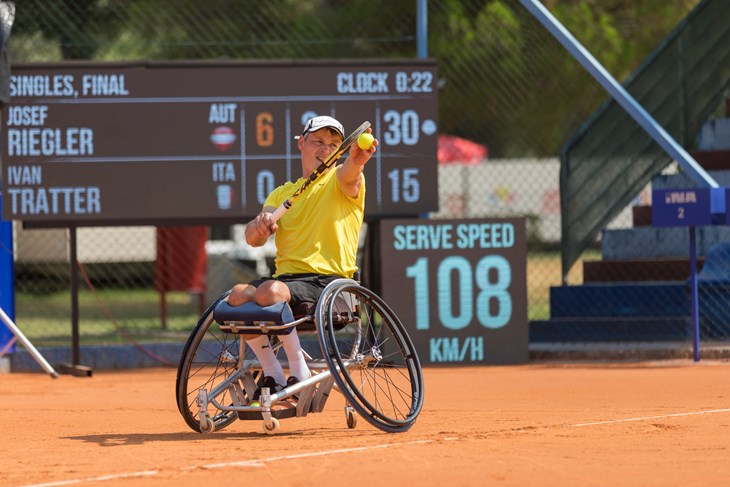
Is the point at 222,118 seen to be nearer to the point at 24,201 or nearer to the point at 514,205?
the point at 24,201

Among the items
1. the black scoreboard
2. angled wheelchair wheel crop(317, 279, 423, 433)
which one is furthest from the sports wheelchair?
the black scoreboard

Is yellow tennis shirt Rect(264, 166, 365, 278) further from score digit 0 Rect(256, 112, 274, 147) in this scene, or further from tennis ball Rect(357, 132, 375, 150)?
score digit 0 Rect(256, 112, 274, 147)

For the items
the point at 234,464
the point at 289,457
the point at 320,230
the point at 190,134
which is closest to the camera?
the point at 234,464

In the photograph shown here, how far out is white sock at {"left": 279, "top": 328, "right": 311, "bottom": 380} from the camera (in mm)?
6539

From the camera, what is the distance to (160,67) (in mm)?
11250

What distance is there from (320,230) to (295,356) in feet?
2.17

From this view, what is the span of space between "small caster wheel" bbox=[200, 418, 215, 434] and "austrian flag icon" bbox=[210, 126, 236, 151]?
473 centimetres

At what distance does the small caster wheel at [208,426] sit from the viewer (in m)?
6.81

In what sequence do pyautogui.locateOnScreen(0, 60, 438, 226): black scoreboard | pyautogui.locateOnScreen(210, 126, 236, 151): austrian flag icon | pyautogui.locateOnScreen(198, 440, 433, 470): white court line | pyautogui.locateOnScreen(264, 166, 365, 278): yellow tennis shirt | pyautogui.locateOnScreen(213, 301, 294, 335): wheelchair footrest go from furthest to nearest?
pyautogui.locateOnScreen(210, 126, 236, 151): austrian flag icon < pyautogui.locateOnScreen(0, 60, 438, 226): black scoreboard < pyautogui.locateOnScreen(264, 166, 365, 278): yellow tennis shirt < pyautogui.locateOnScreen(213, 301, 294, 335): wheelchair footrest < pyautogui.locateOnScreen(198, 440, 433, 470): white court line

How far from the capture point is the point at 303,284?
6660 millimetres

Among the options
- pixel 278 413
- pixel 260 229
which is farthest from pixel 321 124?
pixel 278 413

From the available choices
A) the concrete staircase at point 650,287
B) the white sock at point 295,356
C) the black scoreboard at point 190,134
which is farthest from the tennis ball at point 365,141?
the concrete staircase at point 650,287

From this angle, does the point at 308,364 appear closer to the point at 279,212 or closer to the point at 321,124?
the point at 279,212

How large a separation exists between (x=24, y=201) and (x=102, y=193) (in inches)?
25.1
